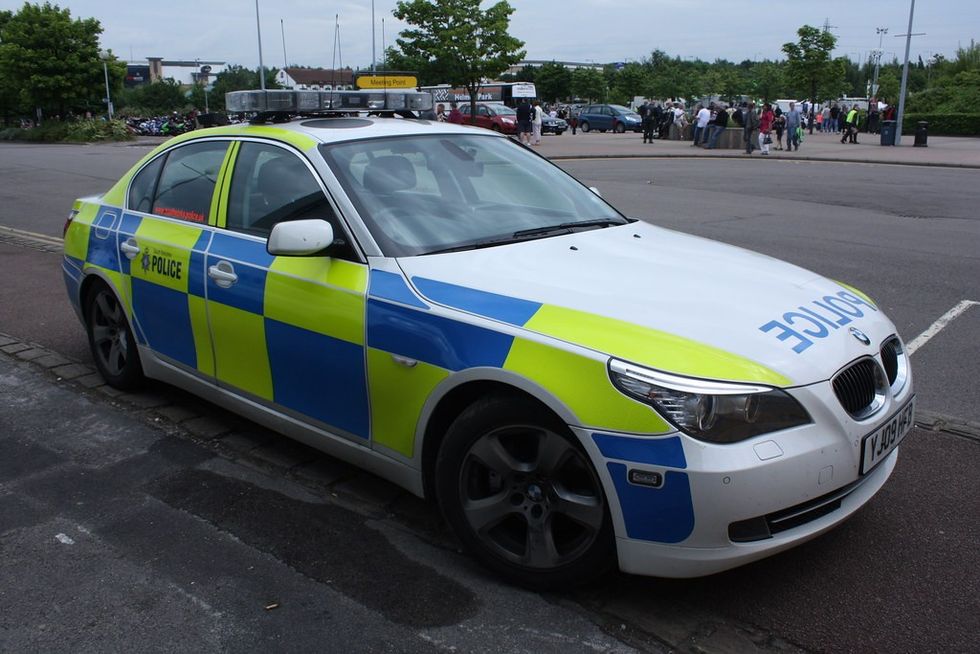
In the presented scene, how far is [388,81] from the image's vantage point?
20.5 ft

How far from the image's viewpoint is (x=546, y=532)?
3.05 m

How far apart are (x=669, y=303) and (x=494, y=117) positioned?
37.0m

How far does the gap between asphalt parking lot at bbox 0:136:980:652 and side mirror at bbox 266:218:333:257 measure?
114 centimetres

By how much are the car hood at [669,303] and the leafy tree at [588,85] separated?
3579 inches

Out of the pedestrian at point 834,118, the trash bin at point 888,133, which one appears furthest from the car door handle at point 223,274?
the pedestrian at point 834,118

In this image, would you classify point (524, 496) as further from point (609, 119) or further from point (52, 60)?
point (52, 60)

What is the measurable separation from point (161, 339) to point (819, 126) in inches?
1868

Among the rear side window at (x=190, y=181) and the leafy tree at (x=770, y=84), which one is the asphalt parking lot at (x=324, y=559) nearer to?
the rear side window at (x=190, y=181)

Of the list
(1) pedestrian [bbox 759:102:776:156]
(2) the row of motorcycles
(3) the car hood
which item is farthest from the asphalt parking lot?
(2) the row of motorcycles

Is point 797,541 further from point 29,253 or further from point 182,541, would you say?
point 29,253

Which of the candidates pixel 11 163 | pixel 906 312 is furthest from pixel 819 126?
pixel 906 312

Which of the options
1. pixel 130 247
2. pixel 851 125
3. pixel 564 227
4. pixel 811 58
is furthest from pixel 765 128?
pixel 811 58

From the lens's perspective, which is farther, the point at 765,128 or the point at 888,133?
the point at 888,133

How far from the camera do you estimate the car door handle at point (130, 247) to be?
4750 millimetres
